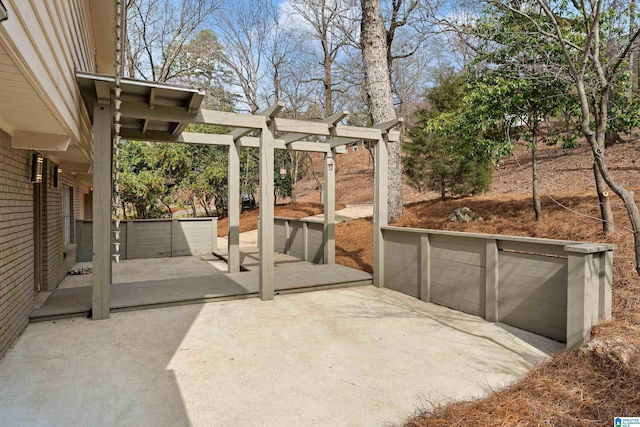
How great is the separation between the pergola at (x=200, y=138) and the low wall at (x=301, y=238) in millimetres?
694

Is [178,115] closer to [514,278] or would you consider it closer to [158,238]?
[514,278]

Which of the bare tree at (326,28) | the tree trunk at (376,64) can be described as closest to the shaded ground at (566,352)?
the tree trunk at (376,64)

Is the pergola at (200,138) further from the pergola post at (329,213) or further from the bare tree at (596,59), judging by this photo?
the bare tree at (596,59)

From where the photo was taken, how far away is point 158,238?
10.2m

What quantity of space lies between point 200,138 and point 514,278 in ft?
18.6

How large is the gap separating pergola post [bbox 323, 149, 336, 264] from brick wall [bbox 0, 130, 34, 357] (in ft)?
16.4

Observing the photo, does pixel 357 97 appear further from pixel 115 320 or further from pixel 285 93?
pixel 115 320

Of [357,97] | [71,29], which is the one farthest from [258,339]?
[357,97]

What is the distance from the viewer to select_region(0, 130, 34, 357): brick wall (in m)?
3.62

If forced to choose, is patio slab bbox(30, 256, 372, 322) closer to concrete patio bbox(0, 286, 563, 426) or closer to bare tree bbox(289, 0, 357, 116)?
concrete patio bbox(0, 286, 563, 426)

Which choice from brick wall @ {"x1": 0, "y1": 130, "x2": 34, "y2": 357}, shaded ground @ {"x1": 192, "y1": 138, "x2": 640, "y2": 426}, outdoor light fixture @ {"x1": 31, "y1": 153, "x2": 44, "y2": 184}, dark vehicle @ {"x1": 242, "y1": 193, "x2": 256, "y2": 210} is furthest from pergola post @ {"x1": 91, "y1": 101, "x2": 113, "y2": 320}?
dark vehicle @ {"x1": 242, "y1": 193, "x2": 256, "y2": 210}

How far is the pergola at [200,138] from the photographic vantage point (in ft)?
14.8

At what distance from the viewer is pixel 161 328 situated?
4348 mm

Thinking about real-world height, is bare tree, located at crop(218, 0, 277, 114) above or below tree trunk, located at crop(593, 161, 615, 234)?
above
